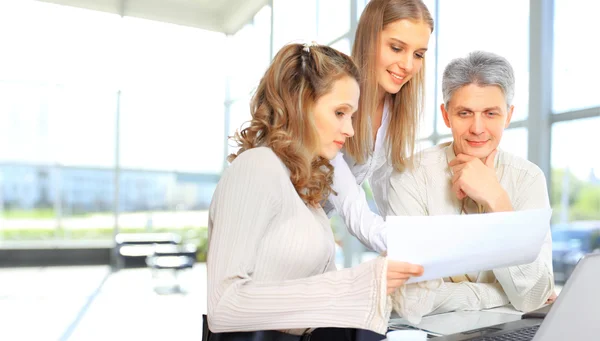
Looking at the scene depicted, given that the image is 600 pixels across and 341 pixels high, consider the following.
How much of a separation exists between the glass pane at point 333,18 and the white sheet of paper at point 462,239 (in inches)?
214

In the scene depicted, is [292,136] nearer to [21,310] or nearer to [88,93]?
[21,310]

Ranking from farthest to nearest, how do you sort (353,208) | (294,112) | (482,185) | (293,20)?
(293,20) → (353,208) → (482,185) → (294,112)

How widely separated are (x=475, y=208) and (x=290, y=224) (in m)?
0.85

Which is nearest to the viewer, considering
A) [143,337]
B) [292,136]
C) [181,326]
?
[292,136]

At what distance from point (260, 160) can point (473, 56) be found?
88 centimetres

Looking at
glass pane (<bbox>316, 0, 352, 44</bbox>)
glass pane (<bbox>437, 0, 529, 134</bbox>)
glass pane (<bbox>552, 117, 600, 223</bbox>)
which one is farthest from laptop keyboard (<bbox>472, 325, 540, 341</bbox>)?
glass pane (<bbox>316, 0, 352, 44</bbox>)

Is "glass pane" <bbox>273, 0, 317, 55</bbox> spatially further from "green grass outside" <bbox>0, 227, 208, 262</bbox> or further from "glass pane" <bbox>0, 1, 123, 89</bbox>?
"green grass outside" <bbox>0, 227, 208, 262</bbox>

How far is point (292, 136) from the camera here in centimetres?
134

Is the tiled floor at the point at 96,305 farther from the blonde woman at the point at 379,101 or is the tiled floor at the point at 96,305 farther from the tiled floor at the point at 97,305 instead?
the blonde woman at the point at 379,101

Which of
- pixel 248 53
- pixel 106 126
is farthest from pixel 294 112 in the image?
pixel 106 126

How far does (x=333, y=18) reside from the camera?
6.77 meters

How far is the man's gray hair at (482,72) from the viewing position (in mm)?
1726

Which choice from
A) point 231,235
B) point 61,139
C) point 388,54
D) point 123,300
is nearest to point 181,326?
point 123,300

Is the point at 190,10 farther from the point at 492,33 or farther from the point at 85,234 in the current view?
the point at 492,33
